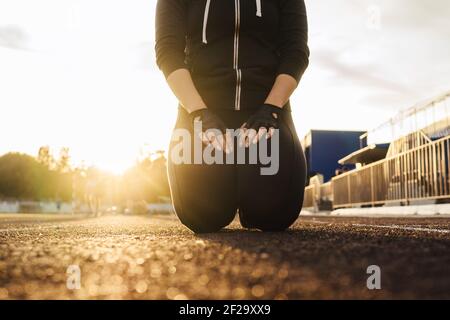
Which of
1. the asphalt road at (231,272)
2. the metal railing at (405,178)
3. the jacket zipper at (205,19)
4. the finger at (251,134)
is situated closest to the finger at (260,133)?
the finger at (251,134)

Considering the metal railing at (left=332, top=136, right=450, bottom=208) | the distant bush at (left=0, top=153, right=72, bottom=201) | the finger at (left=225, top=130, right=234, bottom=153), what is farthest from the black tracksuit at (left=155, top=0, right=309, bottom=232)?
the distant bush at (left=0, top=153, right=72, bottom=201)

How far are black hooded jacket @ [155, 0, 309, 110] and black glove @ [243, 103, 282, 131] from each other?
31 centimetres

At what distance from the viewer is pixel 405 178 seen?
13.0 m

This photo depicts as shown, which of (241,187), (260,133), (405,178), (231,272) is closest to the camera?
(231,272)

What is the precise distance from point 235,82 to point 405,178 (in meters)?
11.4

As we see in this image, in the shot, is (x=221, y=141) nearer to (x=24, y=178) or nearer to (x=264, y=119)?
(x=264, y=119)

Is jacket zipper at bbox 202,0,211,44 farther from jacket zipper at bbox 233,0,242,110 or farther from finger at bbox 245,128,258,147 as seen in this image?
finger at bbox 245,128,258,147

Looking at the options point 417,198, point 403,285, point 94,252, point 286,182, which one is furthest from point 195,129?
point 417,198

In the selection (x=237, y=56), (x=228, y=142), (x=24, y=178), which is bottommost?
(x=228, y=142)

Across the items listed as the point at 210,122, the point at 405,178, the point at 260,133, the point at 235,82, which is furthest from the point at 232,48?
the point at 405,178

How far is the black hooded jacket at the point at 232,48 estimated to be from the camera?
2699mm

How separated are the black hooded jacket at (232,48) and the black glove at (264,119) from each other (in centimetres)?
31

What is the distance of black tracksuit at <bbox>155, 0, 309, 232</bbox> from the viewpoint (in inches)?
104
